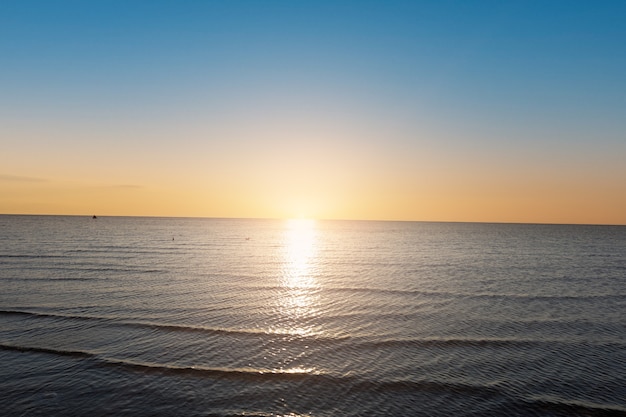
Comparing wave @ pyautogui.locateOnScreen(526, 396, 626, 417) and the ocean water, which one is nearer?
wave @ pyautogui.locateOnScreen(526, 396, 626, 417)

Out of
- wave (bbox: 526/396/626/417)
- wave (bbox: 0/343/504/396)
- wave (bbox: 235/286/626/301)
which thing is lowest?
wave (bbox: 526/396/626/417)

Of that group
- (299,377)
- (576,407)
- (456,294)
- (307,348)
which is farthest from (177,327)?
(456,294)

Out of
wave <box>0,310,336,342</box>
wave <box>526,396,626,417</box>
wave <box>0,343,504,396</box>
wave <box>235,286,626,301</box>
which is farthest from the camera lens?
wave <box>235,286,626,301</box>

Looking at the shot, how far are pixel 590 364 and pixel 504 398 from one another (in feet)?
20.7

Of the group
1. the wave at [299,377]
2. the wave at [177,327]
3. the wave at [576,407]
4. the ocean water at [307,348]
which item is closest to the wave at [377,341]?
the wave at [177,327]

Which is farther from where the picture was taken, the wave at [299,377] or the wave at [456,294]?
the wave at [456,294]

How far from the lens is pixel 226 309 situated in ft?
88.6

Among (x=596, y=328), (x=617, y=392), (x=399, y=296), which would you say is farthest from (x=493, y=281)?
(x=617, y=392)

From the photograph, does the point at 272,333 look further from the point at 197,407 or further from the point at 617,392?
the point at 617,392

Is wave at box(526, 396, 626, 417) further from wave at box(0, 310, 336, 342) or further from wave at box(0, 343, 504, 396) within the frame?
wave at box(0, 310, 336, 342)

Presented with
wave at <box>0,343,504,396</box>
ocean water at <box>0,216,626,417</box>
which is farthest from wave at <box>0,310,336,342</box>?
wave at <box>0,343,504,396</box>

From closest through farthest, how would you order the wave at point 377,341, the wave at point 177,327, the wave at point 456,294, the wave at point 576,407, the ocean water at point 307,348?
the wave at point 576,407, the ocean water at point 307,348, the wave at point 377,341, the wave at point 177,327, the wave at point 456,294

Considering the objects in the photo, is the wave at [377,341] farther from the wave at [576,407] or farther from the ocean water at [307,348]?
the wave at [576,407]

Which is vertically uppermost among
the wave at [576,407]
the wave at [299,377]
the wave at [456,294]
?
the wave at [456,294]
